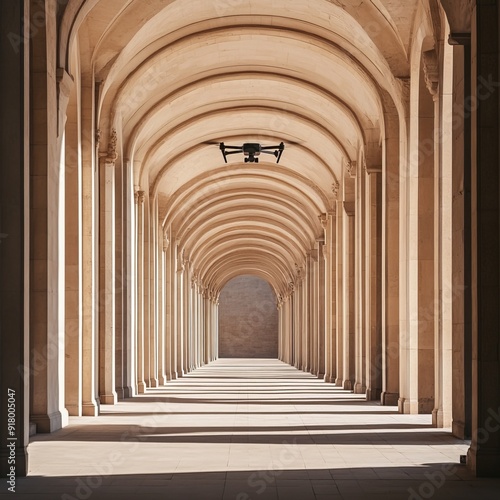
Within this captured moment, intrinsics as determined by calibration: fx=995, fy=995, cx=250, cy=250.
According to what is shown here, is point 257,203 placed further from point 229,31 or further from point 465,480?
point 465,480

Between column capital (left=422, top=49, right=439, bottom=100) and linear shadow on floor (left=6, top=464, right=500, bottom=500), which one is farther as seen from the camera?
column capital (left=422, top=49, right=439, bottom=100)

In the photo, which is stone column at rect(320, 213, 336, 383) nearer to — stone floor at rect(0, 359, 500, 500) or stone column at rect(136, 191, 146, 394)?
stone column at rect(136, 191, 146, 394)

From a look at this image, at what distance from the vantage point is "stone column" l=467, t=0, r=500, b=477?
9.26 meters

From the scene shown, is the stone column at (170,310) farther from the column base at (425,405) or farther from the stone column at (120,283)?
the column base at (425,405)

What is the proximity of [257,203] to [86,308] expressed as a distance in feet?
78.2

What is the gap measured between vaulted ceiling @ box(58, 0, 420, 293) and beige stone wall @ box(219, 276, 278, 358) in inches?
1724

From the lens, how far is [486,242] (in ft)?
30.9

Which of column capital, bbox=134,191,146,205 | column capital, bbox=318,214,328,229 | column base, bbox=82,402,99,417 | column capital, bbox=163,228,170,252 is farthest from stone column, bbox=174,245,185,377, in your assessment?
column base, bbox=82,402,99,417

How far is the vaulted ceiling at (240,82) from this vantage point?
17.5m

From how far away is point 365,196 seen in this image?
2227 centimetres

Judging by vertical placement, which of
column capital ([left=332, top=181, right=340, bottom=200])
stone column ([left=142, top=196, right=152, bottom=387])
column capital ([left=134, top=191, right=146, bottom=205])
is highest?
column capital ([left=332, top=181, right=340, bottom=200])

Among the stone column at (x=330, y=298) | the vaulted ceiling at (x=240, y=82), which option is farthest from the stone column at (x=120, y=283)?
Result: the stone column at (x=330, y=298)

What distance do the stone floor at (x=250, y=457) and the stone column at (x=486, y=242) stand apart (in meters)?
→ 0.48
